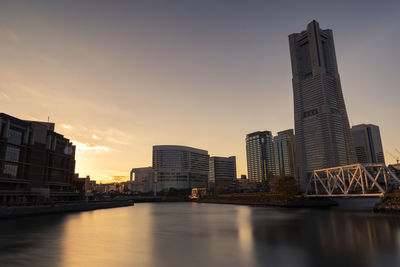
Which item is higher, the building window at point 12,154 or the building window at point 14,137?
the building window at point 14,137

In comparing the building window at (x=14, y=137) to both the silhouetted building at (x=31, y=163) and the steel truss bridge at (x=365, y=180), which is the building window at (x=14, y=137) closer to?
the silhouetted building at (x=31, y=163)

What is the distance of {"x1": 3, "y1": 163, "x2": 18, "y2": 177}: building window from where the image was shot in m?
91.4

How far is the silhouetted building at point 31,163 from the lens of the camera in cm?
9125

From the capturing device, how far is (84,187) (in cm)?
16550

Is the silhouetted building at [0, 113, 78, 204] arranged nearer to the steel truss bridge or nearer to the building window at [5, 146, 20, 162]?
the building window at [5, 146, 20, 162]

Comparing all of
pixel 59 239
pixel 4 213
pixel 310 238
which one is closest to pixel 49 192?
pixel 4 213

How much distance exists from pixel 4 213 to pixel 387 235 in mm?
85718

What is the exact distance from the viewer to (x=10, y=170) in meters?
93.8

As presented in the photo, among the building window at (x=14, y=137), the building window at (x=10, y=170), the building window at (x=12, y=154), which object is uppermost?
the building window at (x=14, y=137)

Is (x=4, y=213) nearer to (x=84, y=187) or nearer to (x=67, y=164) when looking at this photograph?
(x=67, y=164)

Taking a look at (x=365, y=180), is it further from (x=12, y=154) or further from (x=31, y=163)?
(x=12, y=154)

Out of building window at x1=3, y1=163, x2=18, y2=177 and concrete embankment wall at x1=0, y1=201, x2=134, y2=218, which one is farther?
building window at x1=3, y1=163, x2=18, y2=177

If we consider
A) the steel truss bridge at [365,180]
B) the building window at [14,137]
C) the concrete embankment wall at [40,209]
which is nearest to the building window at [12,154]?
the building window at [14,137]

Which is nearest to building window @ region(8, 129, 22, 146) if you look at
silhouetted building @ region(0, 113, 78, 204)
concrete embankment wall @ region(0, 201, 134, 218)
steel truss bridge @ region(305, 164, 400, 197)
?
silhouetted building @ region(0, 113, 78, 204)
